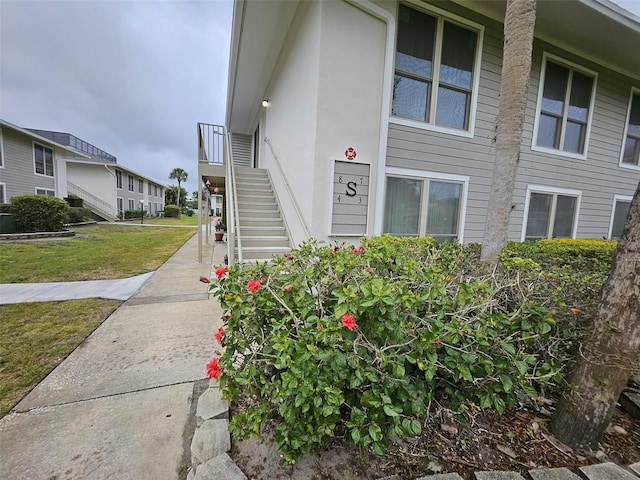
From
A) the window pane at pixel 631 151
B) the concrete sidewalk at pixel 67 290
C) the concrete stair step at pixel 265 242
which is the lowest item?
the concrete sidewalk at pixel 67 290

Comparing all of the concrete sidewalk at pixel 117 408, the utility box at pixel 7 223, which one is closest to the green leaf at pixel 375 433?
the concrete sidewalk at pixel 117 408

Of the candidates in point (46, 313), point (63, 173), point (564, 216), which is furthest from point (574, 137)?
point (63, 173)

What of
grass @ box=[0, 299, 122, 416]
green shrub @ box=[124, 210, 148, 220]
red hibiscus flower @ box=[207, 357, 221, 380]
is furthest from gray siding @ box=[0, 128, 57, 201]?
red hibiscus flower @ box=[207, 357, 221, 380]

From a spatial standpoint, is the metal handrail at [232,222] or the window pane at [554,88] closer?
the metal handrail at [232,222]

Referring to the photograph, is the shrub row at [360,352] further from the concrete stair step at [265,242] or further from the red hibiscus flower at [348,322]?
the concrete stair step at [265,242]

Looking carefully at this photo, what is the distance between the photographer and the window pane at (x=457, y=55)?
5.45 metres

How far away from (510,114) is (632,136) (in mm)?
8340

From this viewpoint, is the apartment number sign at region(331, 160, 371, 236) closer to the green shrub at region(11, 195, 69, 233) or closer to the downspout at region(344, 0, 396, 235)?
the downspout at region(344, 0, 396, 235)

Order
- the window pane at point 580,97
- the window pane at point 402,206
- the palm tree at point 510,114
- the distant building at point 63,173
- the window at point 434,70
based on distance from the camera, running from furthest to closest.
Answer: the distant building at point 63,173
the window pane at point 580,97
the window pane at point 402,206
the window at point 434,70
the palm tree at point 510,114

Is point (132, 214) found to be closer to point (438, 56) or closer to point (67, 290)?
point (67, 290)

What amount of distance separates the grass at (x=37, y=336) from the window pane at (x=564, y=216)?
32.3 feet

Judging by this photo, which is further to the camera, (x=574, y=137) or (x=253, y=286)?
(x=574, y=137)

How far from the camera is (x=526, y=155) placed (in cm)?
646

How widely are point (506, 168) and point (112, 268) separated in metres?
8.07
